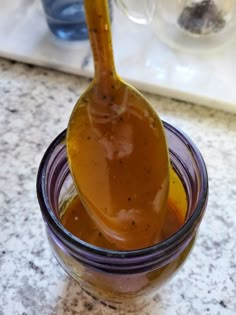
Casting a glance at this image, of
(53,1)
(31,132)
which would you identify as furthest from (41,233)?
(53,1)

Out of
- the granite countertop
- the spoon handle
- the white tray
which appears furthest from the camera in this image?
the white tray

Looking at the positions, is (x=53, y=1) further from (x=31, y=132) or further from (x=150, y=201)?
(x=150, y=201)

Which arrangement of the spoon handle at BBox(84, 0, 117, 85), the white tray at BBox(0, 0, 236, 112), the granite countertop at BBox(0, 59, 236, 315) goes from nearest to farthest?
1. the spoon handle at BBox(84, 0, 117, 85)
2. the granite countertop at BBox(0, 59, 236, 315)
3. the white tray at BBox(0, 0, 236, 112)

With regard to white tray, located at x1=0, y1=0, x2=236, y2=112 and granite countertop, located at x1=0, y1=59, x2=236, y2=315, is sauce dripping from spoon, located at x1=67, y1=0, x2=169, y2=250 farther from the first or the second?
white tray, located at x1=0, y1=0, x2=236, y2=112

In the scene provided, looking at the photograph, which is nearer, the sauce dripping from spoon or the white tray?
the sauce dripping from spoon

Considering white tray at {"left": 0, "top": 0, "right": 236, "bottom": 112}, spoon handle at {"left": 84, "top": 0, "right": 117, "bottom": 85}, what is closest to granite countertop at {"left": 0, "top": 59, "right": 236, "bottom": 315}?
white tray at {"left": 0, "top": 0, "right": 236, "bottom": 112}

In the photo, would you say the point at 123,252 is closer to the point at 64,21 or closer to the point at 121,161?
the point at 121,161
